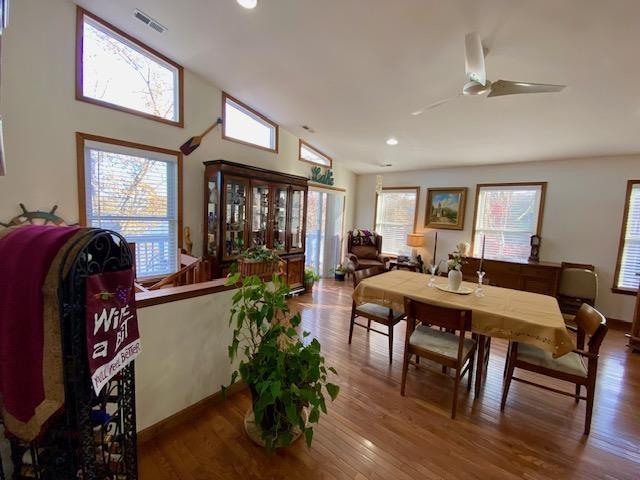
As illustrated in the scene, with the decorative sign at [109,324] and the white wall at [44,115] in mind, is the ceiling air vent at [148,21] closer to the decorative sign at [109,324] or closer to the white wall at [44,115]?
the white wall at [44,115]

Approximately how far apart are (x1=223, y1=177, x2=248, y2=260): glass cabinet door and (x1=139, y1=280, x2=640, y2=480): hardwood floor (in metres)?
2.06

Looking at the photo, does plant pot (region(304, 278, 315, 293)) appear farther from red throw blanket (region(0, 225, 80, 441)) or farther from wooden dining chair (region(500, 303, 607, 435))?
red throw blanket (region(0, 225, 80, 441))

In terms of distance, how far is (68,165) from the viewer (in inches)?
106

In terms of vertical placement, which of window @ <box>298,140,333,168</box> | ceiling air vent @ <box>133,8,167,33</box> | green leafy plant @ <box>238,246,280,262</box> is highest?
ceiling air vent @ <box>133,8,167,33</box>

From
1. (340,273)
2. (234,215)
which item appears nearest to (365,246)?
(340,273)

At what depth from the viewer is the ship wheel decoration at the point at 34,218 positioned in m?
2.40

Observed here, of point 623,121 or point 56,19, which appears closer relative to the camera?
point 56,19

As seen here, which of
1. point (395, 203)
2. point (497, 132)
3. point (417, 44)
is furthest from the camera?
point (395, 203)

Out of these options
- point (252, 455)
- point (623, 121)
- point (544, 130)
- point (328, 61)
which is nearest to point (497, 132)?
point (544, 130)

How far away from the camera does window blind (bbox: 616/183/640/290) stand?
3850 millimetres

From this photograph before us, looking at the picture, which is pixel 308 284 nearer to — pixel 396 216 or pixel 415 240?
pixel 415 240

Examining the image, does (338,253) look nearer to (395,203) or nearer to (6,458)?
(395,203)

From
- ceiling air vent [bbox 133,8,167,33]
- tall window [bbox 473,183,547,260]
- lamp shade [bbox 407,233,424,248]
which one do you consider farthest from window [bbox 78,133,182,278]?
tall window [bbox 473,183,547,260]

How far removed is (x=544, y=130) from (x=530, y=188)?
4.52 ft
